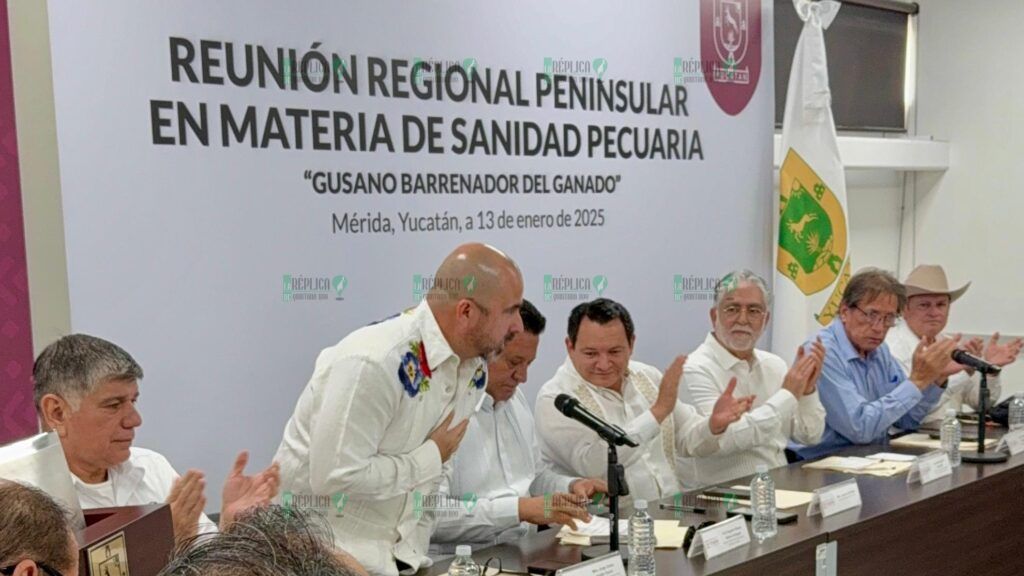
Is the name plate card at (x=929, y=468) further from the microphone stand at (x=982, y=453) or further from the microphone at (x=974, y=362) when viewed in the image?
the microphone at (x=974, y=362)

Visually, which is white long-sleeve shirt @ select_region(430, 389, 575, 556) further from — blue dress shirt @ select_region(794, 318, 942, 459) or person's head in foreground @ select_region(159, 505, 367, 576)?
person's head in foreground @ select_region(159, 505, 367, 576)

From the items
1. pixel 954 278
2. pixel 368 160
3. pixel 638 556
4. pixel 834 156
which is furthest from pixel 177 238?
pixel 954 278

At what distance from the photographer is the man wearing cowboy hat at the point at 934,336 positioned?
4.46m

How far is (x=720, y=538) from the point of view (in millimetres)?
2512

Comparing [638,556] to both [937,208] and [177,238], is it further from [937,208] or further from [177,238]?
[937,208]

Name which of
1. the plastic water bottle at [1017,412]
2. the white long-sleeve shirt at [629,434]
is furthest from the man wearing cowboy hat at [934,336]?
the white long-sleeve shirt at [629,434]

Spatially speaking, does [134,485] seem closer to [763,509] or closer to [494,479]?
[494,479]

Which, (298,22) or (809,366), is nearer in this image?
(298,22)

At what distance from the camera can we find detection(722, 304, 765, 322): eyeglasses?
3.84 m

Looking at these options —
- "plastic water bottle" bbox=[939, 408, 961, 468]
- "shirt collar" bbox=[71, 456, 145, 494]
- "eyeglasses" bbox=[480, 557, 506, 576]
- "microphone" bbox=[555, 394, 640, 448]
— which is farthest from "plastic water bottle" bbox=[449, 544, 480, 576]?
"plastic water bottle" bbox=[939, 408, 961, 468]

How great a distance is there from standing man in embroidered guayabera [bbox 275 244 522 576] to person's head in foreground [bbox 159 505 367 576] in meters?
1.73

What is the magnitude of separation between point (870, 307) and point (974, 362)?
0.47 meters

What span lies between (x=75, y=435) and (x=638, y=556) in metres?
1.24

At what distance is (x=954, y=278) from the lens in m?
6.45
